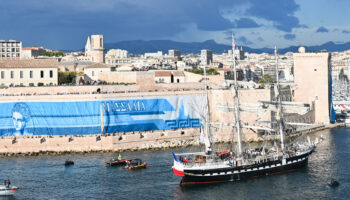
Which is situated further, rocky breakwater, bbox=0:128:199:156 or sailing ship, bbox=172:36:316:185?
rocky breakwater, bbox=0:128:199:156

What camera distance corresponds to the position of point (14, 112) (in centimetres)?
3822

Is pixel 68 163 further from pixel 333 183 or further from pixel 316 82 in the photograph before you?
pixel 316 82

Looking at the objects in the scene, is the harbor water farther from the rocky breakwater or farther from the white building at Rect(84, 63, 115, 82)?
the white building at Rect(84, 63, 115, 82)

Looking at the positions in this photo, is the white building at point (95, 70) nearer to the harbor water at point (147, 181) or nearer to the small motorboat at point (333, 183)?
the harbor water at point (147, 181)

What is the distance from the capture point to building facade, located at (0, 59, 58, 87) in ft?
138

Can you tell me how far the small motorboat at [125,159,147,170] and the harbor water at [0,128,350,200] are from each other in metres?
0.35

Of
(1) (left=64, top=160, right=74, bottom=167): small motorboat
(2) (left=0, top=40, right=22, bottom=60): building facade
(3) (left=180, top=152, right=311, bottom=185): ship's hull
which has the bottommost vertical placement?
(3) (left=180, top=152, right=311, bottom=185): ship's hull

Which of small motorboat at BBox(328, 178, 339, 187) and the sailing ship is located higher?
the sailing ship

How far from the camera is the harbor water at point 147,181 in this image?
26203 millimetres

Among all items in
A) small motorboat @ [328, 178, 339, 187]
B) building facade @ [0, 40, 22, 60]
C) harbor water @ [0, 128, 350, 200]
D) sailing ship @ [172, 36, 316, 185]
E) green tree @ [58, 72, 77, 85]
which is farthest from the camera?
building facade @ [0, 40, 22, 60]

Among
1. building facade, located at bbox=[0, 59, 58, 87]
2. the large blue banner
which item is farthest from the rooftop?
the large blue banner

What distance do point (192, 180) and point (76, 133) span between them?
12.6m

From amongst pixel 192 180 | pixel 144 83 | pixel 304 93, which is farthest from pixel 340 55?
pixel 192 180

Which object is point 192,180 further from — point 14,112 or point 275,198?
point 14,112
